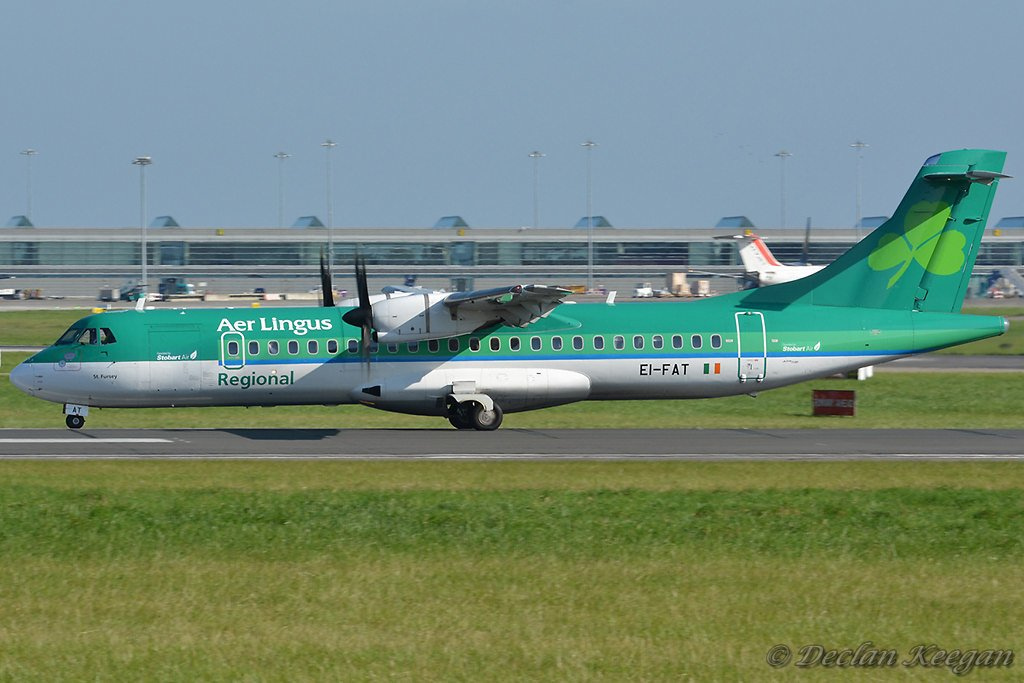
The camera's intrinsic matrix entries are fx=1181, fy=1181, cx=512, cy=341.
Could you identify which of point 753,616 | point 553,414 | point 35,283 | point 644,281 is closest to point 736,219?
point 644,281

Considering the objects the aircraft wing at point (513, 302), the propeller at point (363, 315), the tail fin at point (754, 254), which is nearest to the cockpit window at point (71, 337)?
the propeller at point (363, 315)

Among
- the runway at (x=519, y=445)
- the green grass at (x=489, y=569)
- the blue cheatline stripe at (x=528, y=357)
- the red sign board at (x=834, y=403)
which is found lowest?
the red sign board at (x=834, y=403)

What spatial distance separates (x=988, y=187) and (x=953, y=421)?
6.94 metres

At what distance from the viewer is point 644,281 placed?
146 m

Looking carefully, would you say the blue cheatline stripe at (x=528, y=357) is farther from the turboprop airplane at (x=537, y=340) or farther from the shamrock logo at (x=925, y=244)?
the shamrock logo at (x=925, y=244)

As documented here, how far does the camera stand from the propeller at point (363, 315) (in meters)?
28.8

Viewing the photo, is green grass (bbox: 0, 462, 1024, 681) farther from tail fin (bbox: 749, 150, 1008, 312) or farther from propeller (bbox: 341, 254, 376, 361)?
tail fin (bbox: 749, 150, 1008, 312)

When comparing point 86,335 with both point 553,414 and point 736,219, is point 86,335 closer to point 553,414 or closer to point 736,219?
point 553,414

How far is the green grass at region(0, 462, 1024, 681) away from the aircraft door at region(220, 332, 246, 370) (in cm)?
732

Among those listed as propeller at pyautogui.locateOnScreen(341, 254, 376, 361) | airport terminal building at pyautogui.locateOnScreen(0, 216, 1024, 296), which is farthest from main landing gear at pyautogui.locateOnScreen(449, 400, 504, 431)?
airport terminal building at pyautogui.locateOnScreen(0, 216, 1024, 296)

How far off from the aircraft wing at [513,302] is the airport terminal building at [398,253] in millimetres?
111782

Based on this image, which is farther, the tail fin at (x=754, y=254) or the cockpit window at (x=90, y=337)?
the tail fin at (x=754, y=254)

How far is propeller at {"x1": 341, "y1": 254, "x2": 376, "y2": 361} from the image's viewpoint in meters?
28.8

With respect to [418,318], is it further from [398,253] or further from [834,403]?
[398,253]
